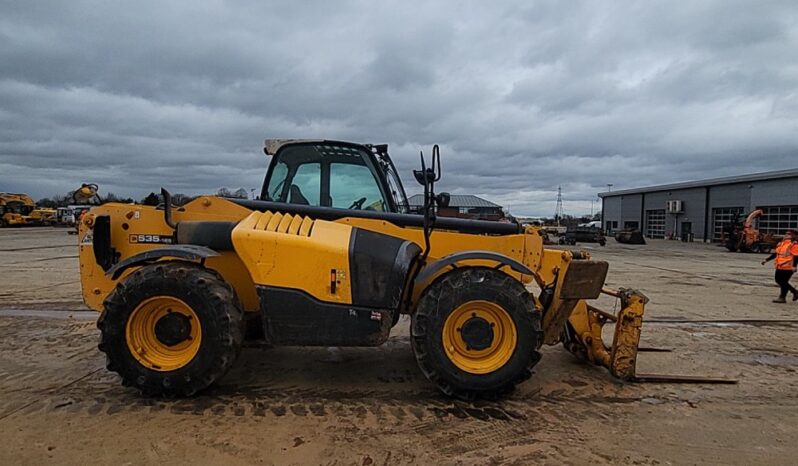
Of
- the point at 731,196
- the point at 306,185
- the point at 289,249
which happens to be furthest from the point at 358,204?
the point at 731,196

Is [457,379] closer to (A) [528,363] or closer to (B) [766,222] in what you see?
(A) [528,363]

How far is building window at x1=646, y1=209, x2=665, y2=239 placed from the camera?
5165 centimetres

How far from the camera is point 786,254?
10102mm

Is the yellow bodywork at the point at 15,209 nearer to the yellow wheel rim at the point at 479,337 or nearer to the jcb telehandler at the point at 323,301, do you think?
the jcb telehandler at the point at 323,301

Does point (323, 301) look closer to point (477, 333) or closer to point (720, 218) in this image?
point (477, 333)

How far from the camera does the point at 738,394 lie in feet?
14.9

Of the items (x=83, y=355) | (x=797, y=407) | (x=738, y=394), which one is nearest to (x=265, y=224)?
(x=83, y=355)

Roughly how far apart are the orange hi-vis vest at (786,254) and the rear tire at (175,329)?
1057 centimetres

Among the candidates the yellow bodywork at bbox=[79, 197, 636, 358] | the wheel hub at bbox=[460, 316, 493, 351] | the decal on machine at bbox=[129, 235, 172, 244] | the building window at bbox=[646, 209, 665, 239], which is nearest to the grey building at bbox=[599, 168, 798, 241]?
the building window at bbox=[646, 209, 665, 239]

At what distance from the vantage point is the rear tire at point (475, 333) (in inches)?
159

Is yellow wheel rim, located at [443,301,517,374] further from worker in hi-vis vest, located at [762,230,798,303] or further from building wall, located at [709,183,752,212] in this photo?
building wall, located at [709,183,752,212]

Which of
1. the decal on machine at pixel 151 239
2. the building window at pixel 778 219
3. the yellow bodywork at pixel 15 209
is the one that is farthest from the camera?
the yellow bodywork at pixel 15 209

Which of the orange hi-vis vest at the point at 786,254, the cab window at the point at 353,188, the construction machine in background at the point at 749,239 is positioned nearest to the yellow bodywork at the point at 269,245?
the cab window at the point at 353,188

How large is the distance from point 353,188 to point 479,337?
6.42 ft
